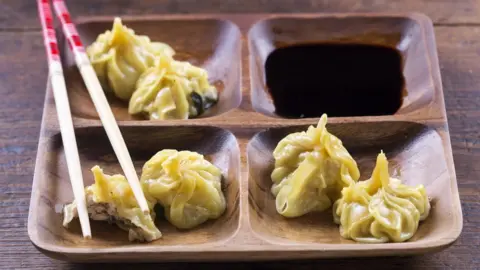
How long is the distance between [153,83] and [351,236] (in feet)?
2.89

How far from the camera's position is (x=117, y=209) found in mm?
2018

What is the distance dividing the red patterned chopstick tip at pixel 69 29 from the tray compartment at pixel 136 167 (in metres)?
0.37

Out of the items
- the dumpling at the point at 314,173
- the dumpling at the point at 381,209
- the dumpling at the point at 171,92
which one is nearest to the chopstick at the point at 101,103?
the dumpling at the point at 171,92

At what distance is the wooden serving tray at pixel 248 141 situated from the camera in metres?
1.89

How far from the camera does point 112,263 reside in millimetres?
2025

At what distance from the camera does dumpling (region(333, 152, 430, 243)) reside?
197 cm

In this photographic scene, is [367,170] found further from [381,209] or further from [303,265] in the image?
[303,265]

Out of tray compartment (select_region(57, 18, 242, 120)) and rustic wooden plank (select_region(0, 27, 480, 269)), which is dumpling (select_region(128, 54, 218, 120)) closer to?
tray compartment (select_region(57, 18, 242, 120))

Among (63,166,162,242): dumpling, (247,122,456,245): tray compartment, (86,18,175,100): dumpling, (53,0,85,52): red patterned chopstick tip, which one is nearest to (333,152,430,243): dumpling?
(247,122,456,245): tray compartment

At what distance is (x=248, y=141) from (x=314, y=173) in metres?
0.26

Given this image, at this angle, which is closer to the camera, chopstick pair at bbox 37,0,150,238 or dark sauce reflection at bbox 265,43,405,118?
chopstick pair at bbox 37,0,150,238

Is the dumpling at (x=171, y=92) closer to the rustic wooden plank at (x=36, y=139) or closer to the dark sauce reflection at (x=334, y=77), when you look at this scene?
the dark sauce reflection at (x=334, y=77)

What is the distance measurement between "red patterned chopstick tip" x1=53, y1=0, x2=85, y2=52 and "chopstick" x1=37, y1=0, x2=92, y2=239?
4 centimetres

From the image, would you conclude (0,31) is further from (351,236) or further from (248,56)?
(351,236)
